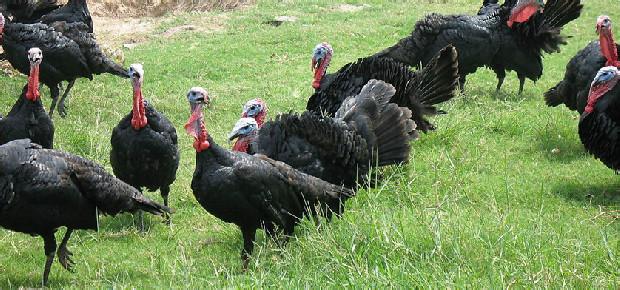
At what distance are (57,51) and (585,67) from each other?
5.84 meters

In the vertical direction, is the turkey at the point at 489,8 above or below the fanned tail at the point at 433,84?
below

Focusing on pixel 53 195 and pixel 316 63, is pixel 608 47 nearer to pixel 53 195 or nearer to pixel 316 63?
pixel 316 63

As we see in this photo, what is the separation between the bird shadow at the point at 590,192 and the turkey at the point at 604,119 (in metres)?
0.26

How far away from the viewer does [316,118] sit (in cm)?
683

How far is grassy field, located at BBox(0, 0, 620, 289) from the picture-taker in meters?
4.78

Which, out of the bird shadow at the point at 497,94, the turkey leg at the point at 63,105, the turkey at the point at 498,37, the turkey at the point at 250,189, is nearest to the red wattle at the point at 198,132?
the turkey at the point at 250,189

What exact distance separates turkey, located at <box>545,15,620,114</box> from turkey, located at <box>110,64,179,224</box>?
152 inches

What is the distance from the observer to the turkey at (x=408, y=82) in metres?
8.12

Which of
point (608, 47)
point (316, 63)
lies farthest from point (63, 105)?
point (608, 47)

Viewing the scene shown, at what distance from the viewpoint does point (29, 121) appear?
770 centimetres

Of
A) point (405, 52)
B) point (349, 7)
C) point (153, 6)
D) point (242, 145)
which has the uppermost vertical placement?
point (242, 145)

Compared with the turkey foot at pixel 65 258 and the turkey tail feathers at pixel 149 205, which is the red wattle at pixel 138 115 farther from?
the turkey foot at pixel 65 258

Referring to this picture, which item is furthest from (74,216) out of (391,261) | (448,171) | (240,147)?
(448,171)

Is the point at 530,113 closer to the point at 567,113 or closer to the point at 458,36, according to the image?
the point at 567,113
